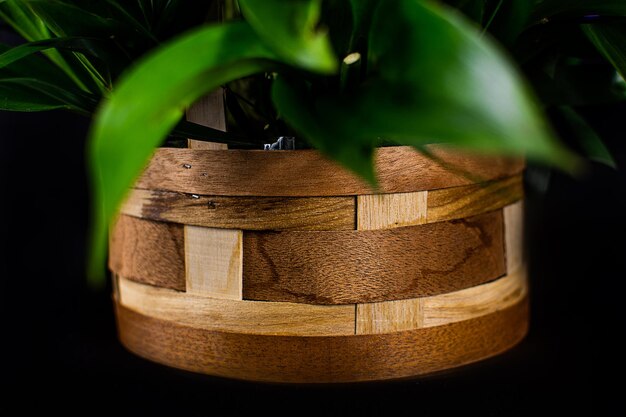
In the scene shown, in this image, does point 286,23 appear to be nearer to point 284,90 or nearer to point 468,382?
point 284,90

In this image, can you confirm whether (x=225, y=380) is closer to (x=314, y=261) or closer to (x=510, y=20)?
(x=314, y=261)

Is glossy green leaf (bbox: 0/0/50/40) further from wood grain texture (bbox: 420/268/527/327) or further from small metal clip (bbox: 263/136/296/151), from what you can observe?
wood grain texture (bbox: 420/268/527/327)

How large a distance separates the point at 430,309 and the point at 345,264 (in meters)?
0.06

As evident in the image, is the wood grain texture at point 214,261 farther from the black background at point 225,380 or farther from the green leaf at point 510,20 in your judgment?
the green leaf at point 510,20

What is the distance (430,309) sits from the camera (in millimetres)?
397

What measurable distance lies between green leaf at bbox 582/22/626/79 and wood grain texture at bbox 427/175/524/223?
0.09 metres

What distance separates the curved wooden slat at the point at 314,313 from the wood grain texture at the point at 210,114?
86mm

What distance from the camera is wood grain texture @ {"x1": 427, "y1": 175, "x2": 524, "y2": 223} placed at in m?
0.39

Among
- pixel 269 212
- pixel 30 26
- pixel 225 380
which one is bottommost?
pixel 225 380

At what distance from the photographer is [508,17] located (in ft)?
1.20

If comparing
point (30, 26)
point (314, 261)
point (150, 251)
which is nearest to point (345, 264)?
point (314, 261)

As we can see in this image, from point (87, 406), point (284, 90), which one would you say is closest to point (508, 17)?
point (284, 90)

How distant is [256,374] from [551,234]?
1.36 feet

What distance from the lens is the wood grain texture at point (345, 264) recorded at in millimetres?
376
